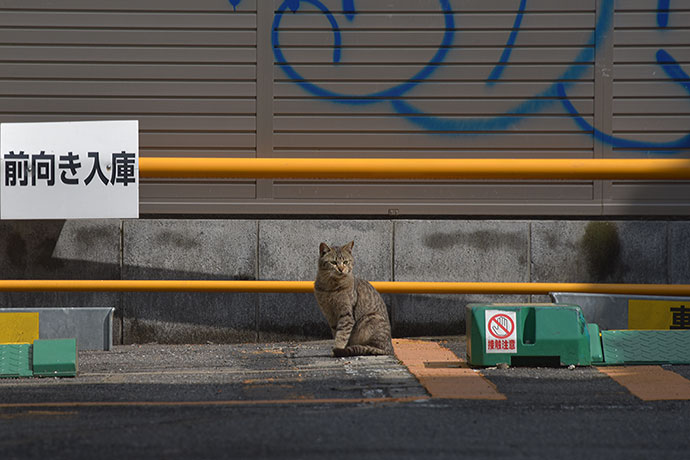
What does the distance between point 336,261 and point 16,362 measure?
5.74 feet

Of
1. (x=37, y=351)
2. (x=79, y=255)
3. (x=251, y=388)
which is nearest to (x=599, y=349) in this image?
(x=251, y=388)

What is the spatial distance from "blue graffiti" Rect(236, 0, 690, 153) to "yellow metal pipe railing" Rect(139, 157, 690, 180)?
164 cm

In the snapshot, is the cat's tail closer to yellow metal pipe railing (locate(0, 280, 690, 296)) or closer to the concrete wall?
yellow metal pipe railing (locate(0, 280, 690, 296))

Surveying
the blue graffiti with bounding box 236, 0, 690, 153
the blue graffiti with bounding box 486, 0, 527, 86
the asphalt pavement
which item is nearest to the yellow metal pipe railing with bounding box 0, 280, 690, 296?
the asphalt pavement

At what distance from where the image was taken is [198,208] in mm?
5629

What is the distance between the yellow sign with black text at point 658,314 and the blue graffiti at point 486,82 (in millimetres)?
1500

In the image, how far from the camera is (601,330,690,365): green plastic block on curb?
381 centimetres

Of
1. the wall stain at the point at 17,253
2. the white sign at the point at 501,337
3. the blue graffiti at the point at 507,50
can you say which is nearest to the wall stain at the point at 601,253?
the blue graffiti at the point at 507,50

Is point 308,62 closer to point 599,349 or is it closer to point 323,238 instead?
point 323,238

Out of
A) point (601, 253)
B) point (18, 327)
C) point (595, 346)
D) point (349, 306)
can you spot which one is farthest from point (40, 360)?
point (601, 253)

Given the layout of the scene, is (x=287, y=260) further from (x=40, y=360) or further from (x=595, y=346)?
(x=595, y=346)

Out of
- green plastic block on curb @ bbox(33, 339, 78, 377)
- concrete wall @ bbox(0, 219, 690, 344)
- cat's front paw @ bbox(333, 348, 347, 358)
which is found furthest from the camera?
concrete wall @ bbox(0, 219, 690, 344)

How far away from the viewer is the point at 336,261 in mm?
4660

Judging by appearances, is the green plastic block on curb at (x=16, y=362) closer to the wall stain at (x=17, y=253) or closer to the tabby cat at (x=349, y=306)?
the tabby cat at (x=349, y=306)
